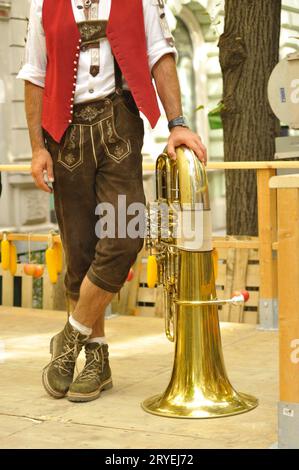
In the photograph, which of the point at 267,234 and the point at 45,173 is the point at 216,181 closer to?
the point at 267,234

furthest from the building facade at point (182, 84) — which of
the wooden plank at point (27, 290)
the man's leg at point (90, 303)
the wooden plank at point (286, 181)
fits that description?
the wooden plank at point (286, 181)

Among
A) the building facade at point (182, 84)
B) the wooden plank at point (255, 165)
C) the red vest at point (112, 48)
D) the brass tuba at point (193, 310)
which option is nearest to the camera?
the brass tuba at point (193, 310)

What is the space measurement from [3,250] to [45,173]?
9.39 ft

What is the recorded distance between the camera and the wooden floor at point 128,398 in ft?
13.6

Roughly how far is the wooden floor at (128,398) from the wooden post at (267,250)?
0.13 m

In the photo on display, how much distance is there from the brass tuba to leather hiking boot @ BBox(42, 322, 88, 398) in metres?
0.45

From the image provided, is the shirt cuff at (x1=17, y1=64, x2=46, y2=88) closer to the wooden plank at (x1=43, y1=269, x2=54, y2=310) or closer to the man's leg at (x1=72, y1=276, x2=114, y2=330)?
the man's leg at (x1=72, y1=276, x2=114, y2=330)

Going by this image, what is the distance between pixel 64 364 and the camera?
4.86 meters

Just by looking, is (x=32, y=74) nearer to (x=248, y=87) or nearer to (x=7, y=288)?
(x=7, y=288)

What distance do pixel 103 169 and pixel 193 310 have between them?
28.1 inches

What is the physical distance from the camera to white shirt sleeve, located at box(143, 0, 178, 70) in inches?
183

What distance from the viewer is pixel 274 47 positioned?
819 cm

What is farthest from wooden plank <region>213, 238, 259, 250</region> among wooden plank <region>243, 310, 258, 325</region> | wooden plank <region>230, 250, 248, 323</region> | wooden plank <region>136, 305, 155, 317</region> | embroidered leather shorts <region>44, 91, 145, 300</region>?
embroidered leather shorts <region>44, 91, 145, 300</region>

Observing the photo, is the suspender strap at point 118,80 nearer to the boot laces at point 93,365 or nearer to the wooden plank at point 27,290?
the boot laces at point 93,365
